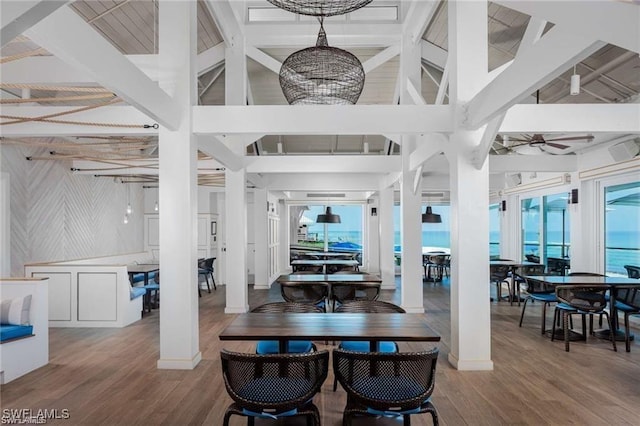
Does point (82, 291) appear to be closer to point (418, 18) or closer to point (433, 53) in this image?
point (418, 18)

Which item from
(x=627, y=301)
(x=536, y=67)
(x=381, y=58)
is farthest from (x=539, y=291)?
(x=381, y=58)

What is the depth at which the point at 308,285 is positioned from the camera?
546cm

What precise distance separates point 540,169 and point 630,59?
9.55 feet

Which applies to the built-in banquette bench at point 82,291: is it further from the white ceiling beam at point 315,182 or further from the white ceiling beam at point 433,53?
the white ceiling beam at point 433,53

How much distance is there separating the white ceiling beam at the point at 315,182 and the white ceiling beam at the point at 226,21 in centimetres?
374

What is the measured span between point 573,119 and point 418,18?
12.7ft

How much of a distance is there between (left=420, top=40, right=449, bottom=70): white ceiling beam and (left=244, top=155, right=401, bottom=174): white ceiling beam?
6.43 ft

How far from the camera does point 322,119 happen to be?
15.0 ft

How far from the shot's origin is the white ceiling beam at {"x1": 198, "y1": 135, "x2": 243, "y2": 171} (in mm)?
5019

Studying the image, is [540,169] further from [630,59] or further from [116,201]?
[116,201]

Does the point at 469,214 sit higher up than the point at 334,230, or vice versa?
the point at 469,214

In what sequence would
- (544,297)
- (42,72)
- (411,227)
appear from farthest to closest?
1. (411,227)
2. (544,297)
3. (42,72)

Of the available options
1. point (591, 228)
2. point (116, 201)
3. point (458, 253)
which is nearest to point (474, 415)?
point (458, 253)

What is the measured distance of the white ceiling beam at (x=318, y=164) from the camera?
8.00 m
